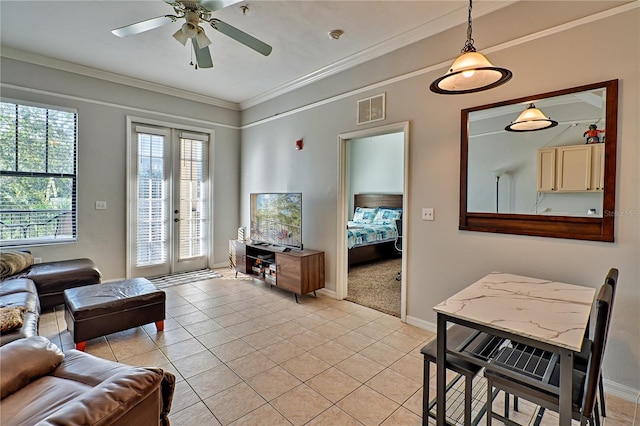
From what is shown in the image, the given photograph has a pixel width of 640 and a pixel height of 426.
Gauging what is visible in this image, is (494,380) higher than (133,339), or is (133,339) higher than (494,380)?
(494,380)

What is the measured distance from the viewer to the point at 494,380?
1.44 metres

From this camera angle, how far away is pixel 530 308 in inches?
62.8

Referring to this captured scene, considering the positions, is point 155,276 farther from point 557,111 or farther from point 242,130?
point 557,111

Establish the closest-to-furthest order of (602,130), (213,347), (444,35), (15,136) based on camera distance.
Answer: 1. (602,130)
2. (213,347)
3. (444,35)
4. (15,136)

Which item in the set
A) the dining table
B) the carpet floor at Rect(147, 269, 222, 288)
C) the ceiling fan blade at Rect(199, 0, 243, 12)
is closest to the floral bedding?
the carpet floor at Rect(147, 269, 222, 288)

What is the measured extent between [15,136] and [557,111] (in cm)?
556

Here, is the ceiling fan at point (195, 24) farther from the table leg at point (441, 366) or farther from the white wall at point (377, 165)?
the white wall at point (377, 165)

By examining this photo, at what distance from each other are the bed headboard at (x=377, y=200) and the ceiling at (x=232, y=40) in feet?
11.5

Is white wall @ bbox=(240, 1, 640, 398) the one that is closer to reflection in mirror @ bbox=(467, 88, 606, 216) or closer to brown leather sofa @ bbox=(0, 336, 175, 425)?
reflection in mirror @ bbox=(467, 88, 606, 216)

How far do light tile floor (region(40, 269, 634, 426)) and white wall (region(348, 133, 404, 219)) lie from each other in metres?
4.01

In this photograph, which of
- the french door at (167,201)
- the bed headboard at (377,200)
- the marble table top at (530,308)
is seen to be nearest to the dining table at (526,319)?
the marble table top at (530,308)

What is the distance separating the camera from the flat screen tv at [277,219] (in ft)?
13.3

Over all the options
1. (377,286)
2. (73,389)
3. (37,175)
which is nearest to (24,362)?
(73,389)

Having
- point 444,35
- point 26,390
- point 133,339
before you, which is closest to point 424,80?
point 444,35
